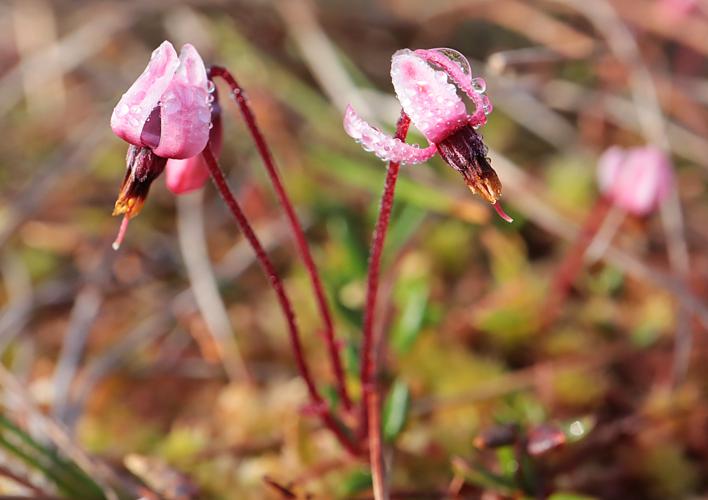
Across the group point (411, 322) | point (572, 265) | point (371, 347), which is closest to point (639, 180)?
point (572, 265)

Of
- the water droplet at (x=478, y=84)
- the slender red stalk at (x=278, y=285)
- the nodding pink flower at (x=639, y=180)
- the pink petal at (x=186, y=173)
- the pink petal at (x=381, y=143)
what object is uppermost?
the water droplet at (x=478, y=84)

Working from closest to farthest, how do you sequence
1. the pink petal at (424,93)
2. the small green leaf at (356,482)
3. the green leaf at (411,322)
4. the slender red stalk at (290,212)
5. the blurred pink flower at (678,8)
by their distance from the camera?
the pink petal at (424,93), the slender red stalk at (290,212), the small green leaf at (356,482), the green leaf at (411,322), the blurred pink flower at (678,8)

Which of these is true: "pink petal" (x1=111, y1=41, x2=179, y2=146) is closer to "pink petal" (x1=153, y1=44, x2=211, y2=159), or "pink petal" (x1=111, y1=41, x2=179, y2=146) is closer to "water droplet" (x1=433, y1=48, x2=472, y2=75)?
"pink petal" (x1=153, y1=44, x2=211, y2=159)

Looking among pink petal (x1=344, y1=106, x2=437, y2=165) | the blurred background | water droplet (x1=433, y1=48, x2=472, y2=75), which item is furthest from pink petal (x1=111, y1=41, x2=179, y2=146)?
the blurred background

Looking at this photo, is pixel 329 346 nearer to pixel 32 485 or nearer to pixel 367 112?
pixel 32 485

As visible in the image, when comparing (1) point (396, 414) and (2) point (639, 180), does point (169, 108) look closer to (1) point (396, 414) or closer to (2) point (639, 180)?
(1) point (396, 414)

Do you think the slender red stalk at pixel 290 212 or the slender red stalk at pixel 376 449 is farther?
the slender red stalk at pixel 376 449

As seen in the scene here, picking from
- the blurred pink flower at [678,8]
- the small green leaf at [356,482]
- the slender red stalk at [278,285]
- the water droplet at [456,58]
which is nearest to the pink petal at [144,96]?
the slender red stalk at [278,285]

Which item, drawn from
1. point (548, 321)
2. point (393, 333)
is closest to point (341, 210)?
point (393, 333)

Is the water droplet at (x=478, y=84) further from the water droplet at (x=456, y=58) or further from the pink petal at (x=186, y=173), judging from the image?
the pink petal at (x=186, y=173)
